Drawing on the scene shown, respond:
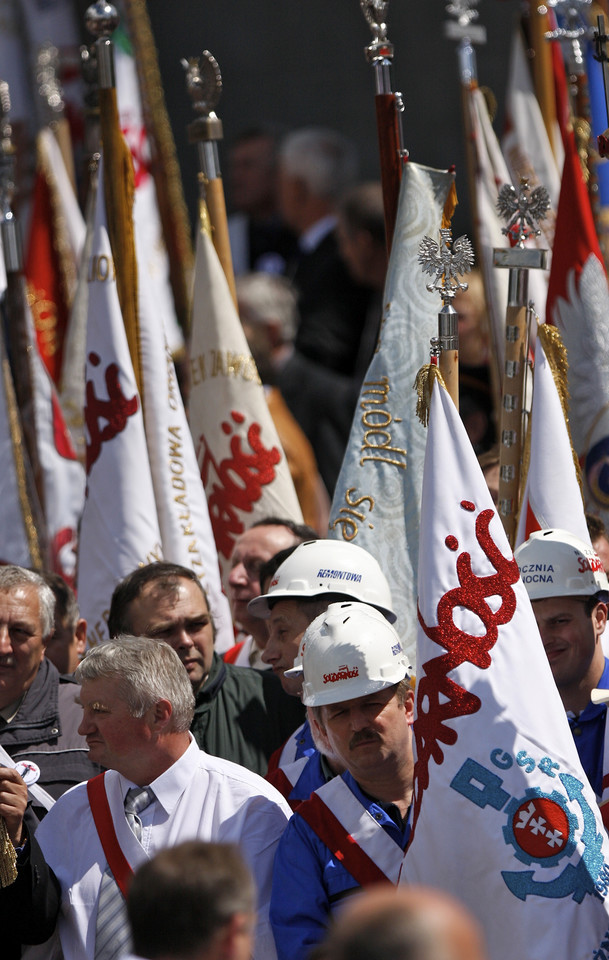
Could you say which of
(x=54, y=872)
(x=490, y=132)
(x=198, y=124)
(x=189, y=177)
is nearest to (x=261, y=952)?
(x=54, y=872)

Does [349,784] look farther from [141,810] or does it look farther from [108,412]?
[108,412]

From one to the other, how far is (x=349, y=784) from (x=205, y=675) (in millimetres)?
1065

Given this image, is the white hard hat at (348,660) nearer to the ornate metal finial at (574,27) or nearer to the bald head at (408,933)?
the bald head at (408,933)

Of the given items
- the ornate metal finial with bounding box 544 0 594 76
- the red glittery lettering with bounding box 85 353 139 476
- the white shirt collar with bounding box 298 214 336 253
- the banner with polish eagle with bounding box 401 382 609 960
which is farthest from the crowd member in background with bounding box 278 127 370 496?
the banner with polish eagle with bounding box 401 382 609 960

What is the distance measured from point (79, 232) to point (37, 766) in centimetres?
495

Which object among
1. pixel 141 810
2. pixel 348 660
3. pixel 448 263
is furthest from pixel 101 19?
pixel 141 810

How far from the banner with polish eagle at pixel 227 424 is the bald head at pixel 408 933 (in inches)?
172

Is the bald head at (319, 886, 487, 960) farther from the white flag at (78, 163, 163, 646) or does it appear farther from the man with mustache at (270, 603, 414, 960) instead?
the white flag at (78, 163, 163, 646)

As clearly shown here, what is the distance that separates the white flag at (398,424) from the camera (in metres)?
5.20

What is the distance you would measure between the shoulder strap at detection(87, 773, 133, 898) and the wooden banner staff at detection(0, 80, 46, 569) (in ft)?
9.49

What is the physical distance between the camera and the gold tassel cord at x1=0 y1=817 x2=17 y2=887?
143 inches

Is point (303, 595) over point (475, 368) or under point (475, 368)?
under

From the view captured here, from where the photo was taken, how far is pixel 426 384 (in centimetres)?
407

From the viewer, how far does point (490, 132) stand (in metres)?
6.91
